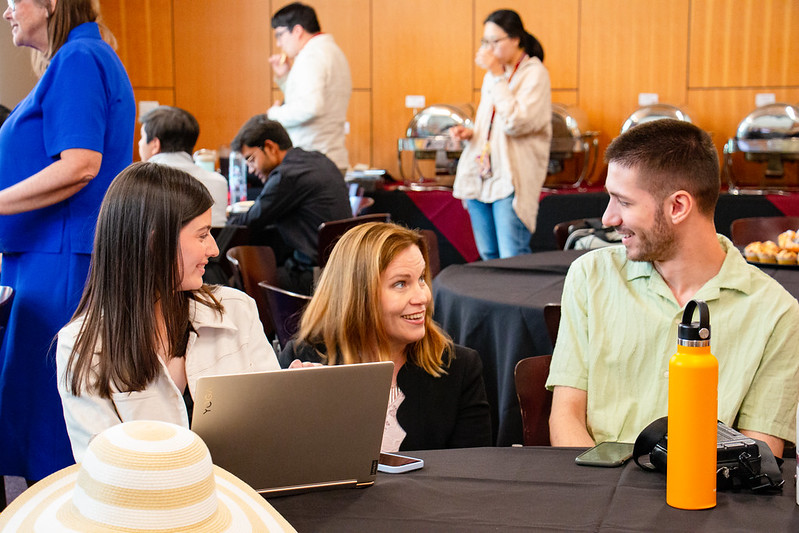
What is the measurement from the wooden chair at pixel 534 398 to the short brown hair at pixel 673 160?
362mm

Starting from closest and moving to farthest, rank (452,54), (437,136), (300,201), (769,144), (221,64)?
1. (300,201)
2. (769,144)
3. (437,136)
4. (452,54)
5. (221,64)

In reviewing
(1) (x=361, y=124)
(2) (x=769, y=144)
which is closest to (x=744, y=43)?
(2) (x=769, y=144)

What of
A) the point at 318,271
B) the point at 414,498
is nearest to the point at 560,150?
the point at 318,271

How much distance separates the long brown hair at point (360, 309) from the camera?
68.4 inches

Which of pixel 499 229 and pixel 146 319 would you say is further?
pixel 499 229

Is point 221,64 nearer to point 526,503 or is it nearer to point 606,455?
point 606,455

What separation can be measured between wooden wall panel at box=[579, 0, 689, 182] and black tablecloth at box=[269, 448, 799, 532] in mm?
5904

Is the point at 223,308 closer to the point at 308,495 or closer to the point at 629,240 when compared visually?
the point at 308,495

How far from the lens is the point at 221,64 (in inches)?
294

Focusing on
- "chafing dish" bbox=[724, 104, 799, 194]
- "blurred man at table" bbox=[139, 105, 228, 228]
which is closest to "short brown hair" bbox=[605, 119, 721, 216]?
"blurred man at table" bbox=[139, 105, 228, 228]

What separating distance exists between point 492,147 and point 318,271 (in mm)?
1420

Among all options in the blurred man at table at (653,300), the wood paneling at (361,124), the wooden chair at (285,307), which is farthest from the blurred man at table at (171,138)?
the wood paneling at (361,124)

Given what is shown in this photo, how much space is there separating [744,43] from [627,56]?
79 cm

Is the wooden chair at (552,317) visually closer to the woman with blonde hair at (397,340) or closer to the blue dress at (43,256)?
the woman with blonde hair at (397,340)
